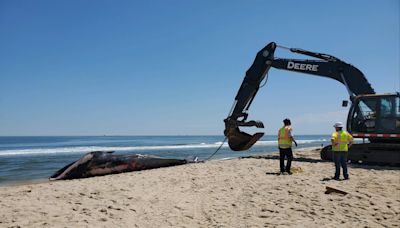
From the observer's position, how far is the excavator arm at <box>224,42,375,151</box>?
14742 mm

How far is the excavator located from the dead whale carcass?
387cm

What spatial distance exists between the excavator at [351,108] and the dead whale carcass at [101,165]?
3.87 metres

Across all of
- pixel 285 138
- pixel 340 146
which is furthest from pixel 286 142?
pixel 340 146

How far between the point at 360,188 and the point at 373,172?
11.1 ft

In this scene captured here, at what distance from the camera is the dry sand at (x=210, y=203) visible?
5.87 metres

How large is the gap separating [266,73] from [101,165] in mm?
8002

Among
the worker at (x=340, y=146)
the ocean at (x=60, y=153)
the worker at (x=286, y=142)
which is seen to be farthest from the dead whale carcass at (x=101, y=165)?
the worker at (x=340, y=146)

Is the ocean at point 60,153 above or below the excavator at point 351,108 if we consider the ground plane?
below

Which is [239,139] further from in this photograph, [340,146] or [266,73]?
[340,146]

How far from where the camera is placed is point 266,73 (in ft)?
51.9

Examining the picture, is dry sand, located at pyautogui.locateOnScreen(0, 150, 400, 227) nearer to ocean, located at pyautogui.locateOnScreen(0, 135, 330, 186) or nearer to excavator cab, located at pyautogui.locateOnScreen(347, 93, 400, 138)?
excavator cab, located at pyautogui.locateOnScreen(347, 93, 400, 138)

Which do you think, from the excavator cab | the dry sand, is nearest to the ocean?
the dry sand

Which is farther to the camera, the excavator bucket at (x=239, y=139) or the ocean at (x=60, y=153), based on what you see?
the ocean at (x=60, y=153)

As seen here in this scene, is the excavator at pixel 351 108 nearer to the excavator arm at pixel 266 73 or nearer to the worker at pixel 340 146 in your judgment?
the excavator arm at pixel 266 73
